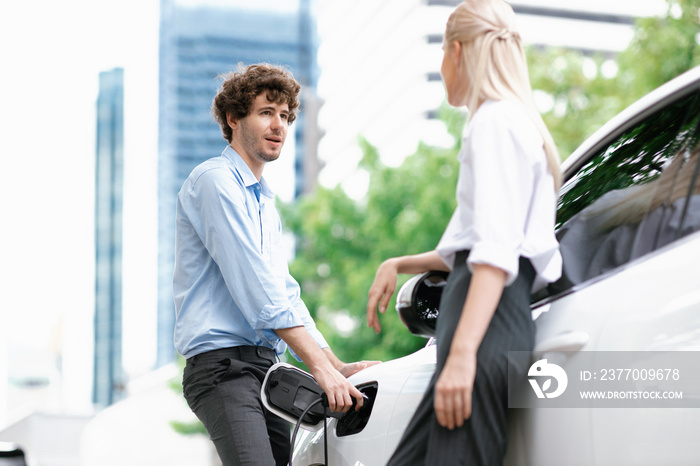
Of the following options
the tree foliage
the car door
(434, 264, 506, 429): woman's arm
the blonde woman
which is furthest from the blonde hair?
the tree foliage

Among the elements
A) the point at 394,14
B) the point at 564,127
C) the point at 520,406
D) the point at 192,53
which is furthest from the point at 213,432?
the point at 192,53

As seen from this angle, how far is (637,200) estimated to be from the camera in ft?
6.12

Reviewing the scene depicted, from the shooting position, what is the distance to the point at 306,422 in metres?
2.49

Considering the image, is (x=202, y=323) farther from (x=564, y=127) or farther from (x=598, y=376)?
(x=564, y=127)

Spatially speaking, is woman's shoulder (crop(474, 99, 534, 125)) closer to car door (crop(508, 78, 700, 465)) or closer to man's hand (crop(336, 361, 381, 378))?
car door (crop(508, 78, 700, 465))

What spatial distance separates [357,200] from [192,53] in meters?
55.7

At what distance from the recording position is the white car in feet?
4.74

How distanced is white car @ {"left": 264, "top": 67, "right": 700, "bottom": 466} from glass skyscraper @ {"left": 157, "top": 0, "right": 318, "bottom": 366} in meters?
63.1

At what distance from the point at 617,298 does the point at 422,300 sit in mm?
850

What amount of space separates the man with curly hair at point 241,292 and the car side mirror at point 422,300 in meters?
0.27

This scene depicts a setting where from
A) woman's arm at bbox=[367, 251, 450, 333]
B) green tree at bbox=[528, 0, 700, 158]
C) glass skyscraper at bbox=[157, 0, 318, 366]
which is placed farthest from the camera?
glass skyscraper at bbox=[157, 0, 318, 366]

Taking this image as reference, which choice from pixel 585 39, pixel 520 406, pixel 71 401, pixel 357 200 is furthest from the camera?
pixel 71 401

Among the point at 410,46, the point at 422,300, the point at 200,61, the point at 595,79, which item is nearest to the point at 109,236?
the point at 200,61

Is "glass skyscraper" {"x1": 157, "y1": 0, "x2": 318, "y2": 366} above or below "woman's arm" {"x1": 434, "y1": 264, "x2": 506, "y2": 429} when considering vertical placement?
above
